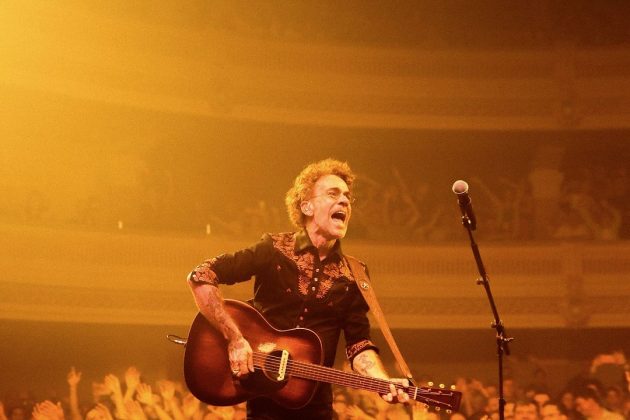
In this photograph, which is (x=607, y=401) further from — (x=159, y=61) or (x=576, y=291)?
(x=159, y=61)

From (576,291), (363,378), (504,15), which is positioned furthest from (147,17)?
(363,378)

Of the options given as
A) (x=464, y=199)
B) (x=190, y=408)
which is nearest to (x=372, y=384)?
(x=464, y=199)

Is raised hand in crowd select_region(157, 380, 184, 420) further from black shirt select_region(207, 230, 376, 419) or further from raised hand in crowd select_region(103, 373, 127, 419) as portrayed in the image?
black shirt select_region(207, 230, 376, 419)

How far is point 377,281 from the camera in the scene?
47.2 feet

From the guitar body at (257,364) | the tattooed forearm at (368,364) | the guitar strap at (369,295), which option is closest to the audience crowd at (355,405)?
the guitar strap at (369,295)

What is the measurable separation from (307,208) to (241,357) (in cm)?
90

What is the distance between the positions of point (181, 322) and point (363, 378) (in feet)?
31.4

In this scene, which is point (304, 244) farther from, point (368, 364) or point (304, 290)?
point (368, 364)

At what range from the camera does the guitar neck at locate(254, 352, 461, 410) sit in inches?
165

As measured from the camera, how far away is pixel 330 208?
4570 millimetres

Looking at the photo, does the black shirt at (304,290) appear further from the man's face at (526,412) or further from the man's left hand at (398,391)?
the man's face at (526,412)

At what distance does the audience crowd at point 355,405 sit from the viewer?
9016 mm

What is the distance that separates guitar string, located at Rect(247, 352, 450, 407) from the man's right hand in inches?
3.0

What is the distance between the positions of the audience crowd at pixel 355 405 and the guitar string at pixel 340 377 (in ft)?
13.6
